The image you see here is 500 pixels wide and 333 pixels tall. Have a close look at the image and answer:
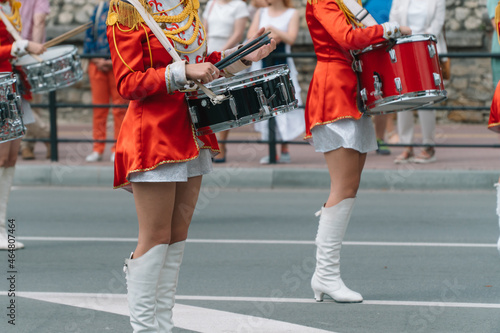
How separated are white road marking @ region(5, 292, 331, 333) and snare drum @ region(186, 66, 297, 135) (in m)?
1.32

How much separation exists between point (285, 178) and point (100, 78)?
9.00 ft

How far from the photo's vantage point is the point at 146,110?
3.87 metres

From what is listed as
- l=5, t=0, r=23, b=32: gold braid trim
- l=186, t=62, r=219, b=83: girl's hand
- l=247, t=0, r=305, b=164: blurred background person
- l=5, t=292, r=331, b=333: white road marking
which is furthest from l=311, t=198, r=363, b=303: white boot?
l=247, t=0, r=305, b=164: blurred background person

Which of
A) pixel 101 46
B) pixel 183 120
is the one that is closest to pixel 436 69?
pixel 183 120

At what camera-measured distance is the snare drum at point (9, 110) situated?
540 cm

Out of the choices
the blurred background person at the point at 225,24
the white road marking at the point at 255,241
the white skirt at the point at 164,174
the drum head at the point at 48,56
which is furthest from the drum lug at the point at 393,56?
the blurred background person at the point at 225,24

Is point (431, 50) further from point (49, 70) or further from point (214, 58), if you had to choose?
point (49, 70)

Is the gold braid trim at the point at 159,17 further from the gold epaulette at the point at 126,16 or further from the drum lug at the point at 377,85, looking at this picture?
the drum lug at the point at 377,85

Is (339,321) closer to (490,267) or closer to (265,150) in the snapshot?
(490,267)

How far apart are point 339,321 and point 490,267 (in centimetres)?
172

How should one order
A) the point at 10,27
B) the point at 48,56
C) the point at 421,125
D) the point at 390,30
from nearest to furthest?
the point at 390,30
the point at 10,27
the point at 48,56
the point at 421,125

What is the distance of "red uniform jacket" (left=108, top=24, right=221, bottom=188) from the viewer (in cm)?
375

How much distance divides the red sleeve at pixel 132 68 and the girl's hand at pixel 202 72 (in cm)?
11

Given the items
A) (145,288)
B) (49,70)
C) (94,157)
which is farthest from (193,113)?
(94,157)
